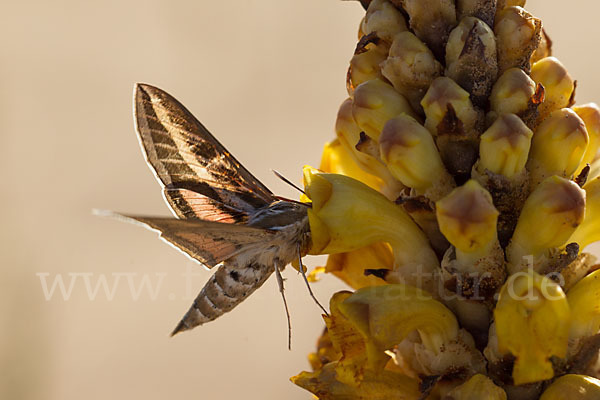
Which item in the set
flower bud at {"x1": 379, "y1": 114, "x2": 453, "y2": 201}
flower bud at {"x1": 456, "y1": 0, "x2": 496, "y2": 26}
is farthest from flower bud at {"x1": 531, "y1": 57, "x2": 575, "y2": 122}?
flower bud at {"x1": 379, "y1": 114, "x2": 453, "y2": 201}

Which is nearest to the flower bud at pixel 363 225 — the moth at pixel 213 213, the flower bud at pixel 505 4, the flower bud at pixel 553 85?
the moth at pixel 213 213

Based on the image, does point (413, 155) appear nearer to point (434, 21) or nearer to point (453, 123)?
point (453, 123)

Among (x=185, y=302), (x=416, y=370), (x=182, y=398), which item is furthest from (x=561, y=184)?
(x=185, y=302)

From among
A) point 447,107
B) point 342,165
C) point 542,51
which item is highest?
point 542,51

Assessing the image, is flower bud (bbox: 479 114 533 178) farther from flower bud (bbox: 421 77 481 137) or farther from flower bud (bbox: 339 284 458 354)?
flower bud (bbox: 339 284 458 354)

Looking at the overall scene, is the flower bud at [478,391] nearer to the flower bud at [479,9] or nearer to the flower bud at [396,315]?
the flower bud at [396,315]

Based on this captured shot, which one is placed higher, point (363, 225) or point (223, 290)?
point (363, 225)

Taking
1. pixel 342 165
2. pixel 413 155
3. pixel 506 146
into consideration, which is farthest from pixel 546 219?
pixel 342 165
